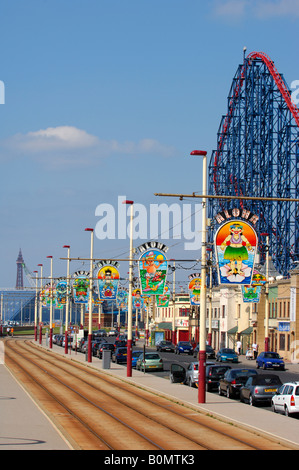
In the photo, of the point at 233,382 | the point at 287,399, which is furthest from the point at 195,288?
the point at 287,399

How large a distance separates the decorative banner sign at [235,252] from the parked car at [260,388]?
4410 millimetres

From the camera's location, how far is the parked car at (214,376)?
42188mm

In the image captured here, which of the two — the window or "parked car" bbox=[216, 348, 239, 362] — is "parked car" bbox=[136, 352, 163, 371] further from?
the window

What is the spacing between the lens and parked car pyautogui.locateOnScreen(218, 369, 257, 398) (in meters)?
37.5

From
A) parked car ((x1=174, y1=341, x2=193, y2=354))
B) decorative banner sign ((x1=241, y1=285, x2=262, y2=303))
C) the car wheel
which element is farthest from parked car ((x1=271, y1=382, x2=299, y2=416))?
parked car ((x1=174, y1=341, x2=193, y2=354))

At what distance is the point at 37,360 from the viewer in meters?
71.6

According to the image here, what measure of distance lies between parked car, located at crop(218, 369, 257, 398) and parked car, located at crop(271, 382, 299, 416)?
5.94 m

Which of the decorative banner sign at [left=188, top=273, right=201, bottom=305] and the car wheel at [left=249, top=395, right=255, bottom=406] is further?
the decorative banner sign at [left=188, top=273, right=201, bottom=305]

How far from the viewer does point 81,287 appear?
68562 mm

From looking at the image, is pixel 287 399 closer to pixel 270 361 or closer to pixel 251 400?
pixel 251 400

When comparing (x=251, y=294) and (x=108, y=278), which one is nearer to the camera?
(x=108, y=278)

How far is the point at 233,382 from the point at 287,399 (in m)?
7.91
